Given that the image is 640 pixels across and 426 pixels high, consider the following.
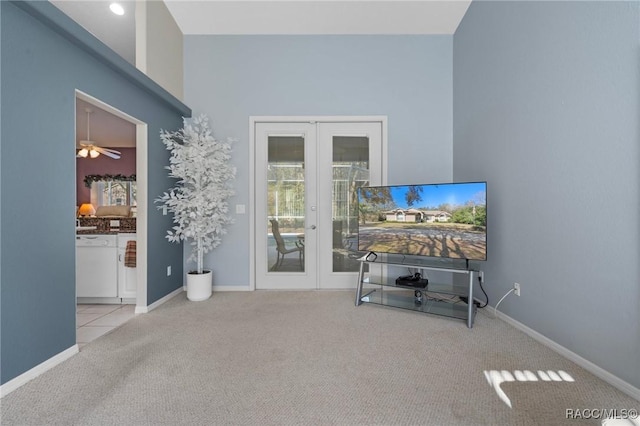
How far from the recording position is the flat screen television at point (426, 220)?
2.73 metres

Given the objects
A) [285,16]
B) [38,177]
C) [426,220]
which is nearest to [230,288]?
[38,177]

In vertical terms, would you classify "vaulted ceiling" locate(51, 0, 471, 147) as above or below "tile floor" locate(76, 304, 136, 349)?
above

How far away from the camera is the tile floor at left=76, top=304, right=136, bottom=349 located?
257 centimetres

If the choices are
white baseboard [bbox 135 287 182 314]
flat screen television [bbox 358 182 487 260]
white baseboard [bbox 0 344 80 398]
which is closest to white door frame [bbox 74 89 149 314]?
white baseboard [bbox 135 287 182 314]

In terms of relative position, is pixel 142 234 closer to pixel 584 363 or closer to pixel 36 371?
pixel 36 371

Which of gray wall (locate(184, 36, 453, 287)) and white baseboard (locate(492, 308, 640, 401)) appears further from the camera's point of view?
gray wall (locate(184, 36, 453, 287))

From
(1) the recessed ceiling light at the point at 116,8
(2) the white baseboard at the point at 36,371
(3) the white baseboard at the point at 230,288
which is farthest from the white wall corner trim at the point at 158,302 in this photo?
(1) the recessed ceiling light at the point at 116,8

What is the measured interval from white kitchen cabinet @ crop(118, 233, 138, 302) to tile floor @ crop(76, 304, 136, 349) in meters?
0.15

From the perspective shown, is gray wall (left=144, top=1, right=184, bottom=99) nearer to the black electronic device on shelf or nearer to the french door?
the french door

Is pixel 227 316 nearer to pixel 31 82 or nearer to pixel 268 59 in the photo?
pixel 31 82

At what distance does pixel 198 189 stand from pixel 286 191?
108cm

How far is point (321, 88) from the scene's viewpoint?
152 inches

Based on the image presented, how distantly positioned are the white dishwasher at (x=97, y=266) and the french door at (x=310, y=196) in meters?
1.58

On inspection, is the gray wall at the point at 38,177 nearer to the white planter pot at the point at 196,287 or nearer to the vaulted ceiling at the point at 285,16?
the white planter pot at the point at 196,287
